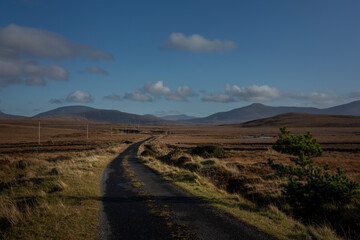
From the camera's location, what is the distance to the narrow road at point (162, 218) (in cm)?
732

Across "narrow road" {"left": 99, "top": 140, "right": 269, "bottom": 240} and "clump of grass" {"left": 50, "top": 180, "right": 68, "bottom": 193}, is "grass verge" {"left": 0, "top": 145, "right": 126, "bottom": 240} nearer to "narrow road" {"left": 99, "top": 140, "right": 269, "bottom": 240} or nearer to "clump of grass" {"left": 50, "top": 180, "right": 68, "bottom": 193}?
"clump of grass" {"left": 50, "top": 180, "right": 68, "bottom": 193}

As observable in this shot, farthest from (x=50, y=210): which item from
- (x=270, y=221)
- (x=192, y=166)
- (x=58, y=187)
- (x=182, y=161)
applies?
(x=182, y=161)

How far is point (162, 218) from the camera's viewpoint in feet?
28.7

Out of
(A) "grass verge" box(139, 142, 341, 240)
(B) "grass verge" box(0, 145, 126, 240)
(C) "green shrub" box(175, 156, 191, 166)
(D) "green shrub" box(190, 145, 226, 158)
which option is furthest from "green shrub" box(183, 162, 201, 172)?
(B) "grass verge" box(0, 145, 126, 240)

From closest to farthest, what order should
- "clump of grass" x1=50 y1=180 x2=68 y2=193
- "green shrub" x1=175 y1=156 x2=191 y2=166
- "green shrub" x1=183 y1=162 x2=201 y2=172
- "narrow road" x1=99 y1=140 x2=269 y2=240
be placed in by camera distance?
1. "narrow road" x1=99 y1=140 x2=269 y2=240
2. "clump of grass" x1=50 y1=180 x2=68 y2=193
3. "green shrub" x1=183 y1=162 x2=201 y2=172
4. "green shrub" x1=175 y1=156 x2=191 y2=166

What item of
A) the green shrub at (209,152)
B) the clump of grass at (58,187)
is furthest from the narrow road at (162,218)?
the green shrub at (209,152)

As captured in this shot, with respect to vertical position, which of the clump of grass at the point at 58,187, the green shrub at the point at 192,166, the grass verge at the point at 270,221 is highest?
the clump of grass at the point at 58,187

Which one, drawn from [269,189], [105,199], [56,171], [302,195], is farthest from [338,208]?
[56,171]

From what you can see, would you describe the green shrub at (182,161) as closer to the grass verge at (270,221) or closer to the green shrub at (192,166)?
the green shrub at (192,166)

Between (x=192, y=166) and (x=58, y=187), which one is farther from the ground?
(x=58, y=187)

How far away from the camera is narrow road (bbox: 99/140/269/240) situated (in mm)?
7324

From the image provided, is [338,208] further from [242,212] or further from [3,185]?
[3,185]

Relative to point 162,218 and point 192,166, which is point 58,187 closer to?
point 162,218

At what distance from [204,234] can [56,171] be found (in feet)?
46.1
